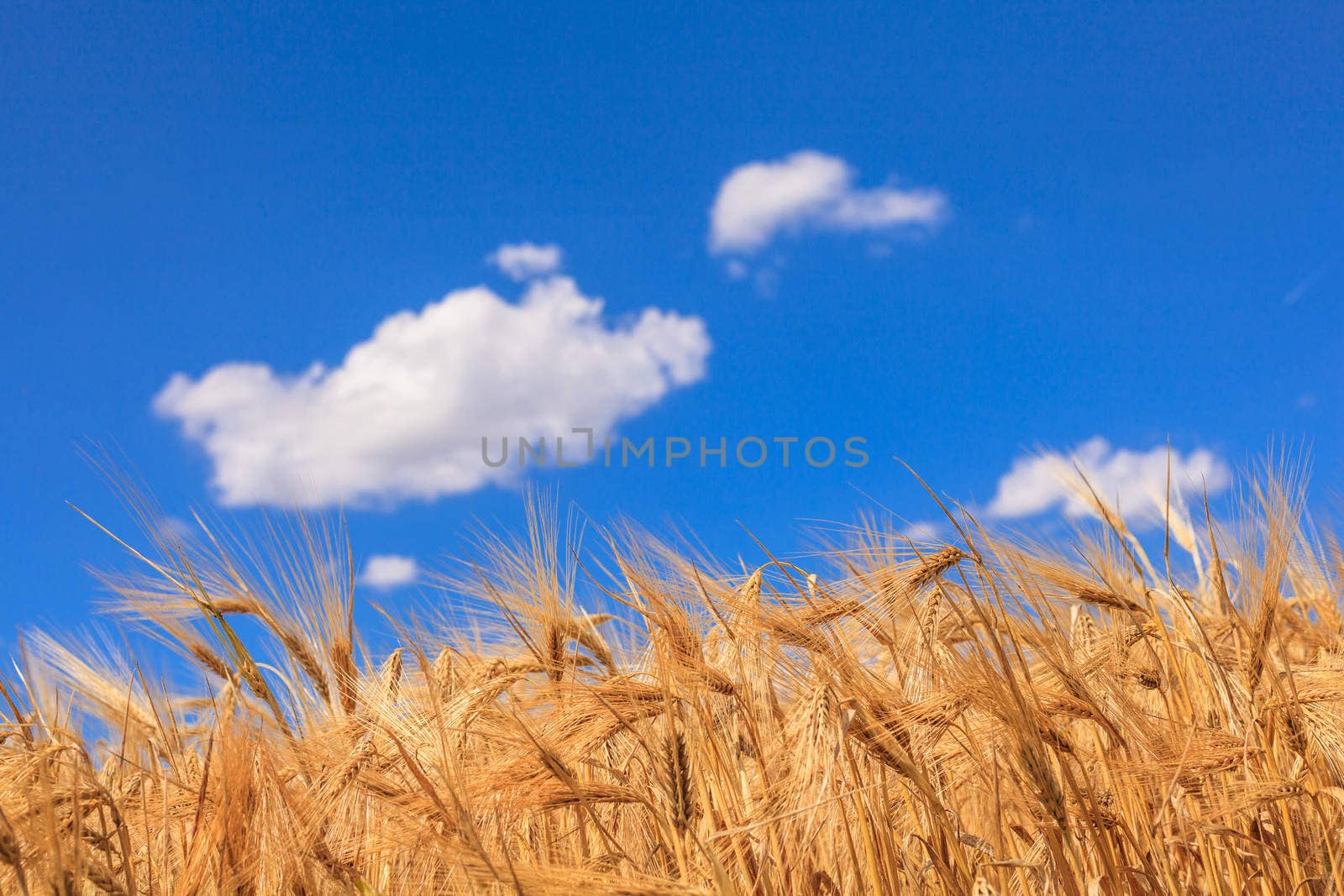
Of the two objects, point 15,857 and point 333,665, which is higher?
point 333,665

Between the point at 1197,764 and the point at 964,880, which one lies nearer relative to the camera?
the point at 964,880

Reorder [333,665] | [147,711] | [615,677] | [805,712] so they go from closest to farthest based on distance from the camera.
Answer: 1. [805,712]
2. [615,677]
3. [333,665]
4. [147,711]

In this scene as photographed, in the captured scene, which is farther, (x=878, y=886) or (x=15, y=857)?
(x=878, y=886)

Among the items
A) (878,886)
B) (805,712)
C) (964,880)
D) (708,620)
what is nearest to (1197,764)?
(964,880)

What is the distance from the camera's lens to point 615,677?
2.50 m

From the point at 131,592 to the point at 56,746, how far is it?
1.49 m

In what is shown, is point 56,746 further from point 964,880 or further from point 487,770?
point 964,880

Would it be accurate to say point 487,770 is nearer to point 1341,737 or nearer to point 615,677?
point 615,677

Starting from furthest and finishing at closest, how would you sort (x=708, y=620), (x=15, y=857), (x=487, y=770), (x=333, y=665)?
(x=333, y=665) < (x=708, y=620) < (x=487, y=770) < (x=15, y=857)

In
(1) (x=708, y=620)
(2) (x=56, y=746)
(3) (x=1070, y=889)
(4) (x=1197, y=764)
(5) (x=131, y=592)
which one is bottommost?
(3) (x=1070, y=889)

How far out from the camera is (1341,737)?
2504 mm

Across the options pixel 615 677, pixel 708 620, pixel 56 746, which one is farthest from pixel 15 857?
pixel 708 620

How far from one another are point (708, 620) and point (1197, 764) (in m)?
1.30

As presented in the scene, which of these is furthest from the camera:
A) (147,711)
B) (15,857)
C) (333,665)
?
(147,711)
